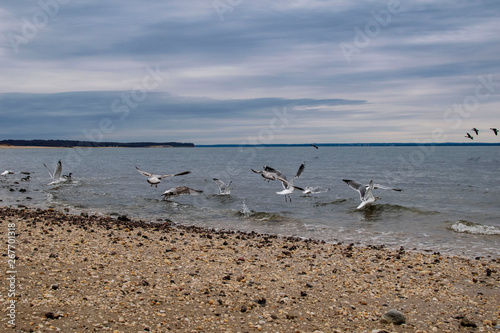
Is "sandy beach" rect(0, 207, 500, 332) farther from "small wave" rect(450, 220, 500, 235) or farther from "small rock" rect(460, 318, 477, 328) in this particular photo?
"small wave" rect(450, 220, 500, 235)

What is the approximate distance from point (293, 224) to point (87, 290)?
12.2 meters

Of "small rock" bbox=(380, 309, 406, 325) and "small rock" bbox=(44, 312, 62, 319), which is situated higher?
"small rock" bbox=(380, 309, 406, 325)

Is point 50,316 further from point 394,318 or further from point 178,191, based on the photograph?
point 178,191

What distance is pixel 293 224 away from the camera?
1894cm

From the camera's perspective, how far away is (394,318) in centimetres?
739

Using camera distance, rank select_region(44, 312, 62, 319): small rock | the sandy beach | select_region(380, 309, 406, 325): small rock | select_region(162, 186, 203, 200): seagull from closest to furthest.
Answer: select_region(44, 312, 62, 319): small rock < the sandy beach < select_region(380, 309, 406, 325): small rock < select_region(162, 186, 203, 200): seagull

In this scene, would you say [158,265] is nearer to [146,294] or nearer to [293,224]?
[146,294]

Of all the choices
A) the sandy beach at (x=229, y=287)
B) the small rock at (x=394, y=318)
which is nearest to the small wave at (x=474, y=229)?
the sandy beach at (x=229, y=287)

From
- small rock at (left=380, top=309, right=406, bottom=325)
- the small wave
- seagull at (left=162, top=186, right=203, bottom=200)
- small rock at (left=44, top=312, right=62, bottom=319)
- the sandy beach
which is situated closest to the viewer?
small rock at (left=44, top=312, right=62, bottom=319)

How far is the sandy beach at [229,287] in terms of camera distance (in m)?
6.97

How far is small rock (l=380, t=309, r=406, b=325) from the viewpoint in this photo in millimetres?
7371

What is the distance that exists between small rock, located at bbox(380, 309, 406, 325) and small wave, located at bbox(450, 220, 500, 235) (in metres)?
Result: 11.2

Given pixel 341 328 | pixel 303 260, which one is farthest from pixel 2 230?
pixel 341 328

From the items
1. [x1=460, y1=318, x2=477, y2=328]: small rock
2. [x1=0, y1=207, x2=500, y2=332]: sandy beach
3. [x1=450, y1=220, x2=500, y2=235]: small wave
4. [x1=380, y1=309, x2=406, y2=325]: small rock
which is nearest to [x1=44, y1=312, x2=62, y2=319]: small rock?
[x1=0, y1=207, x2=500, y2=332]: sandy beach
